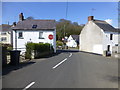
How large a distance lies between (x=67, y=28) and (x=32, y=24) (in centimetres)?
4802

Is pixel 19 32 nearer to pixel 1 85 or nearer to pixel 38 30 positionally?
pixel 38 30

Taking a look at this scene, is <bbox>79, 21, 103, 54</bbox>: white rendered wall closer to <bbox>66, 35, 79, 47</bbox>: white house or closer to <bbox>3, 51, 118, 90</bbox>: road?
<bbox>3, 51, 118, 90</bbox>: road

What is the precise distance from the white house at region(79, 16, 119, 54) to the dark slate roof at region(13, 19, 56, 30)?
1052 centimetres

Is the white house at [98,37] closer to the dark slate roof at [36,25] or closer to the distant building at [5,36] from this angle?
the dark slate roof at [36,25]

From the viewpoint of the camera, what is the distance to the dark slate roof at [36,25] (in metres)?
38.5

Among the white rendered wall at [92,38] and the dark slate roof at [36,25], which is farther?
the white rendered wall at [92,38]

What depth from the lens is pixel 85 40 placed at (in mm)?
47688

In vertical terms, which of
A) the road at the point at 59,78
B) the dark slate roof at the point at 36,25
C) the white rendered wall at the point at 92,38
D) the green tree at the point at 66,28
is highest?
the green tree at the point at 66,28

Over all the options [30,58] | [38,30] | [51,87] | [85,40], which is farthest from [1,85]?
[85,40]

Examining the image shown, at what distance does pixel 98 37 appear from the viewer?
41.7 meters

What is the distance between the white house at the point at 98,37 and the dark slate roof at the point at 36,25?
34.5 ft

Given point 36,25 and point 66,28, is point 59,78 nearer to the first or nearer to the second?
point 36,25

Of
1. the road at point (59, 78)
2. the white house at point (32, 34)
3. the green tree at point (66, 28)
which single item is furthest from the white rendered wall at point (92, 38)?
the green tree at point (66, 28)

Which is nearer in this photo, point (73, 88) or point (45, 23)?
point (73, 88)
